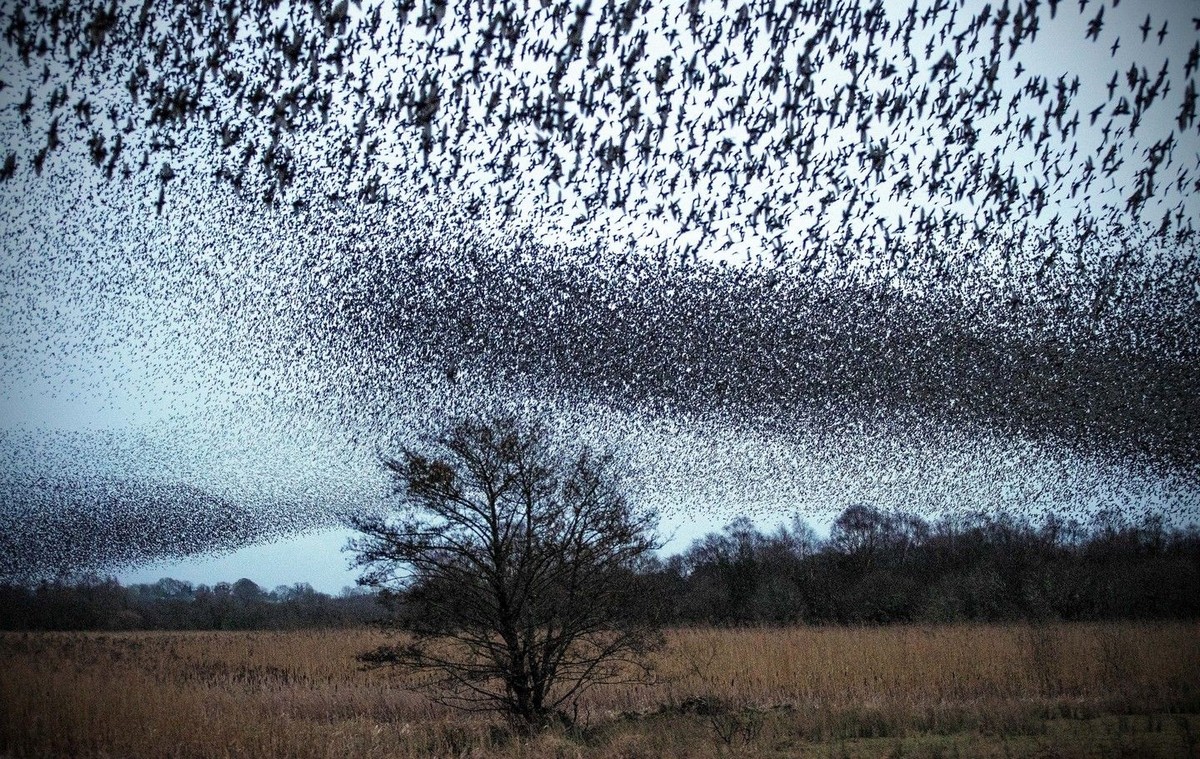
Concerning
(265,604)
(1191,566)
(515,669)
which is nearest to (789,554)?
(1191,566)

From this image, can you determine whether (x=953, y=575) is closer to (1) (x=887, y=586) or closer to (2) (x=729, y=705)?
(1) (x=887, y=586)

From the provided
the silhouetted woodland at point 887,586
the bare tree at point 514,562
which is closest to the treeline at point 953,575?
the silhouetted woodland at point 887,586

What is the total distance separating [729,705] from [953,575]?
26.6 m

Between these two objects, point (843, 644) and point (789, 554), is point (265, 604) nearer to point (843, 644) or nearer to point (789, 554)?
point (789, 554)

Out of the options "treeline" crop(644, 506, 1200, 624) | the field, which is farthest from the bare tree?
"treeline" crop(644, 506, 1200, 624)

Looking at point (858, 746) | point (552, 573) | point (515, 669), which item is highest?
point (552, 573)

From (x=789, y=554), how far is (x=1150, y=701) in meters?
36.8

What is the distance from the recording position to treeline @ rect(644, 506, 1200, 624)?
104 feet

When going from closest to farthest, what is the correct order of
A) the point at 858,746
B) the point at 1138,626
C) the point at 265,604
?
the point at 858,746 → the point at 1138,626 → the point at 265,604

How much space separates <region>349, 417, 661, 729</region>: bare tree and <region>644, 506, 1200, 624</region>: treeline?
12280mm

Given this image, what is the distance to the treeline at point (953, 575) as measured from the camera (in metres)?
31.6

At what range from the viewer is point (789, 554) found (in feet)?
165

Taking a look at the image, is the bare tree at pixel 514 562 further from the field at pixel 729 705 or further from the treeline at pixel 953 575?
the treeline at pixel 953 575

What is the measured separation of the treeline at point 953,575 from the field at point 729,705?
23.1ft
